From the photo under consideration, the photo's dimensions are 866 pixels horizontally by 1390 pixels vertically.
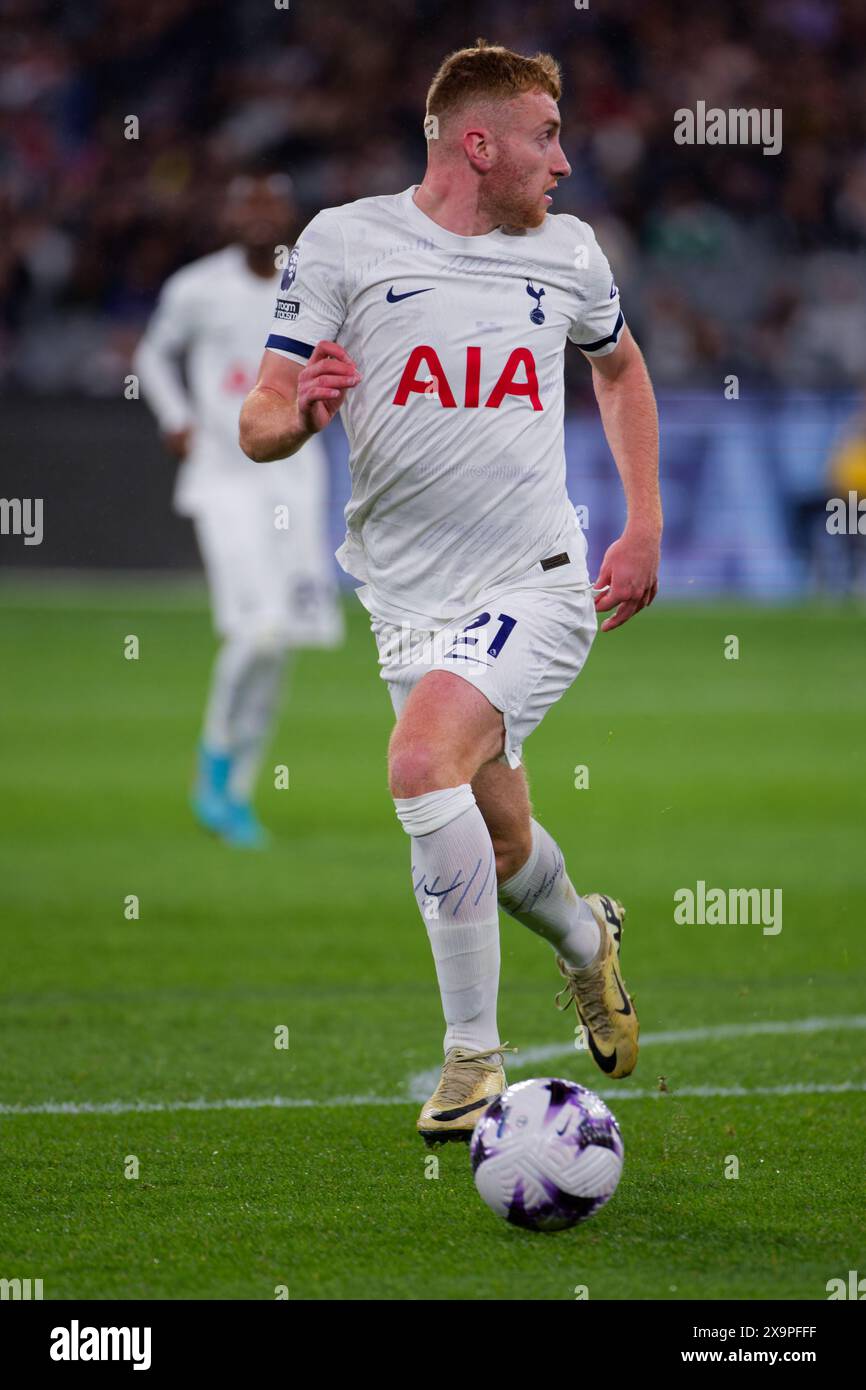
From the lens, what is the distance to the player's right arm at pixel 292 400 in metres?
4.21

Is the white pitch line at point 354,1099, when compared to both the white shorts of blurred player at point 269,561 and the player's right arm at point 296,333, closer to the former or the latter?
the player's right arm at point 296,333

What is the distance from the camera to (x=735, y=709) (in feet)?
46.0

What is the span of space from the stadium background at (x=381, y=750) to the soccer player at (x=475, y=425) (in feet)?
2.41

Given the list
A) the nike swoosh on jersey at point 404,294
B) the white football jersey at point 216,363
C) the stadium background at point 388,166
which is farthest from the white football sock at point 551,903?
the stadium background at point 388,166

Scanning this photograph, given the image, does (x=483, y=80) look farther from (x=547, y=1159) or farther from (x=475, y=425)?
(x=547, y=1159)

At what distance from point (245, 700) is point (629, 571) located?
15.8ft

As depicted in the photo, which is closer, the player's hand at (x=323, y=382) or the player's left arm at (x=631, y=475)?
the player's hand at (x=323, y=382)

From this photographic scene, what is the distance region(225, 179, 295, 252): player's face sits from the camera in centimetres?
923

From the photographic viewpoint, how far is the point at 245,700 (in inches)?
368

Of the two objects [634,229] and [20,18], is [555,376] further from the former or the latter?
[20,18]

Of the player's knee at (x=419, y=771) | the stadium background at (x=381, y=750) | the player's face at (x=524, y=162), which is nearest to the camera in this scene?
the stadium background at (x=381, y=750)

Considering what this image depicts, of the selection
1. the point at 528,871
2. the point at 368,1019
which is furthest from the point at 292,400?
the point at 368,1019

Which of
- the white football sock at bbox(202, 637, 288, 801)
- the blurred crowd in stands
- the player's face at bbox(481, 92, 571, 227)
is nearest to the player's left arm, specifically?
the player's face at bbox(481, 92, 571, 227)

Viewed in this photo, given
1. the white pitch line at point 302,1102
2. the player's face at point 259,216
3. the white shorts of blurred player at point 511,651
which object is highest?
the player's face at point 259,216
